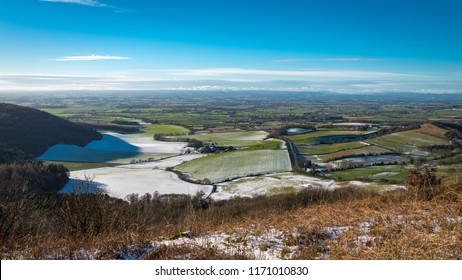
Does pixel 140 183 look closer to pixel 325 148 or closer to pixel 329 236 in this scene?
pixel 325 148

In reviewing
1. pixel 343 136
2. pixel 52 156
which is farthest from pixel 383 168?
pixel 52 156

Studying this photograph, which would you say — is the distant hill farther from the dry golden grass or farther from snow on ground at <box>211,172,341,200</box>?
the dry golden grass

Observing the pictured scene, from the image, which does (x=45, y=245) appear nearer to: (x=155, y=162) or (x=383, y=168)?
(x=383, y=168)

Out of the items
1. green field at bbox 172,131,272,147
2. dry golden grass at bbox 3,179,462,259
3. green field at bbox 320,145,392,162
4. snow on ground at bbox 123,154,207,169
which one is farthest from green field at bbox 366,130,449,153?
dry golden grass at bbox 3,179,462,259

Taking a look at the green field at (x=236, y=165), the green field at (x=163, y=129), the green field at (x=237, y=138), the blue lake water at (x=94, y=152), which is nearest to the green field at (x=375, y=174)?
the green field at (x=236, y=165)

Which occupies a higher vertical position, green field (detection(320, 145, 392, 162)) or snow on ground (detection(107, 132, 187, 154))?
green field (detection(320, 145, 392, 162))

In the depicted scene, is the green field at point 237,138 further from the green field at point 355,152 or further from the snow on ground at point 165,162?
the green field at point 355,152
